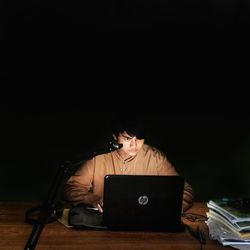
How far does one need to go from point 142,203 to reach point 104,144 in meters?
1.04

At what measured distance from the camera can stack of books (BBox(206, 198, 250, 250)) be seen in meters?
1.98

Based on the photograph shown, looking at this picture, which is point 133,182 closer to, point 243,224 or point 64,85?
point 243,224

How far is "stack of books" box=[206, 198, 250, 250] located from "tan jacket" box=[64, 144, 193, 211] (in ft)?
2.29

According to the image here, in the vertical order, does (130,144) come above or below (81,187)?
above

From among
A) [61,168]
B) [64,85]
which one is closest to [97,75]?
[64,85]

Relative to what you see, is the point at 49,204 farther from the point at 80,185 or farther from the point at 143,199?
the point at 80,185

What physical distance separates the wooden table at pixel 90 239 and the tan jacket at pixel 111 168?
0.74 metres

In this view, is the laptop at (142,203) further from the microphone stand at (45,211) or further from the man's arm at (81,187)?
the man's arm at (81,187)

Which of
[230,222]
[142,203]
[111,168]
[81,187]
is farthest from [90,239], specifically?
[111,168]

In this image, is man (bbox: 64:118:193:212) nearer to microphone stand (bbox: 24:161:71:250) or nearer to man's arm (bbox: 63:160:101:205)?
man's arm (bbox: 63:160:101:205)

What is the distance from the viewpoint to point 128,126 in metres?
3.01

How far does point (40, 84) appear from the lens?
2.85 meters

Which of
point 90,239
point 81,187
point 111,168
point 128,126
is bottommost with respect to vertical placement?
point 90,239

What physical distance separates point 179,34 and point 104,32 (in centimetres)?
50
